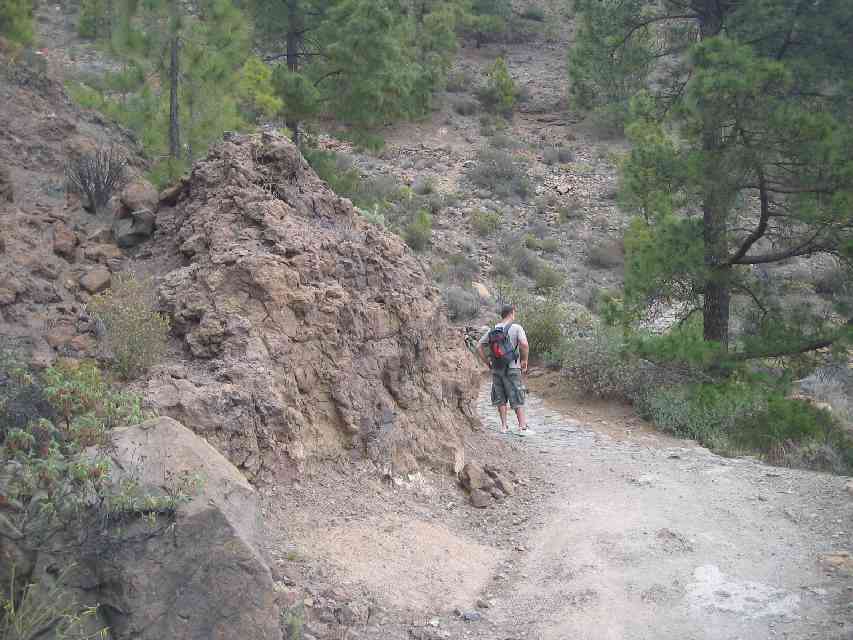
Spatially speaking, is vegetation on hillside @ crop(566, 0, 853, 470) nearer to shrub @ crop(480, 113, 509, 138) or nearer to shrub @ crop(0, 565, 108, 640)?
shrub @ crop(0, 565, 108, 640)

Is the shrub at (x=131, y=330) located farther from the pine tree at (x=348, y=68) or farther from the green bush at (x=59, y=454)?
the pine tree at (x=348, y=68)

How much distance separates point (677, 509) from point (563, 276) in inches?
567

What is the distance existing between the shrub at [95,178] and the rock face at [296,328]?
22.9 inches

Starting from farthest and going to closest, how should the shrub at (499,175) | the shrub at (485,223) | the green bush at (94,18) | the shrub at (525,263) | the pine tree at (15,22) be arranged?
the shrub at (499,175) → the shrub at (485,223) → the shrub at (525,263) → the green bush at (94,18) → the pine tree at (15,22)

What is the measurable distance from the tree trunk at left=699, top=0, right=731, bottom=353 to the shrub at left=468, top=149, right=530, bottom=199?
12899 mm

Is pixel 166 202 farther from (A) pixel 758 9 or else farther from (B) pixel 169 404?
(A) pixel 758 9

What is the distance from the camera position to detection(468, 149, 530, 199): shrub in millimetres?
25281

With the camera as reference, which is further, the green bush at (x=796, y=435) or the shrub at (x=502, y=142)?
the shrub at (x=502, y=142)

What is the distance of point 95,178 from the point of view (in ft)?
24.5

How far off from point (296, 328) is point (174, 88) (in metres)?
5.97

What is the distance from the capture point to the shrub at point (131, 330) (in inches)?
214

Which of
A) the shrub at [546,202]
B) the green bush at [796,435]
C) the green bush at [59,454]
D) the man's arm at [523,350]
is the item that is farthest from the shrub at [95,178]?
the shrub at [546,202]

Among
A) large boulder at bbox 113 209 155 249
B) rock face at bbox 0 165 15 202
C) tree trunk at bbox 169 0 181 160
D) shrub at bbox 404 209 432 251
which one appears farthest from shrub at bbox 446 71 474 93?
rock face at bbox 0 165 15 202

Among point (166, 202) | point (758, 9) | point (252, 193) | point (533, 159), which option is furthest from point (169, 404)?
point (533, 159)
